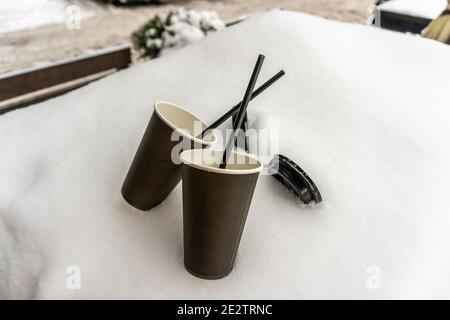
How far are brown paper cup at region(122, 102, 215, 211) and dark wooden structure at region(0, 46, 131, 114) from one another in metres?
0.97

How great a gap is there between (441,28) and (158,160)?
107 cm

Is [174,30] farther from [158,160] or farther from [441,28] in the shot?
[158,160]

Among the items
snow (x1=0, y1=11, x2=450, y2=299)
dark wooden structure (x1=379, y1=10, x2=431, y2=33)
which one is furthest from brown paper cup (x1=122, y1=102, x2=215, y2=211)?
dark wooden structure (x1=379, y1=10, x2=431, y2=33)

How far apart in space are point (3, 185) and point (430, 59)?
1.02 meters

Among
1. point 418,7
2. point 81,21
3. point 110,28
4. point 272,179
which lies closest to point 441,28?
point 418,7

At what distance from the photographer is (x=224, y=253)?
26.0 inches

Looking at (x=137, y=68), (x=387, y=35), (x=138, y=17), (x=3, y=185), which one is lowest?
(x=138, y=17)

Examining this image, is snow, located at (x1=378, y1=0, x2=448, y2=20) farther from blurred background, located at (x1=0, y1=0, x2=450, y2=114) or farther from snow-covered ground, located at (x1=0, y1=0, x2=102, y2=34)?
snow-covered ground, located at (x1=0, y1=0, x2=102, y2=34)

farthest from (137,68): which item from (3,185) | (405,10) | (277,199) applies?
(405,10)

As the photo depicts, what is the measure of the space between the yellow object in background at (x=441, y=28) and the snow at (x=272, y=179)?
9.0 inches

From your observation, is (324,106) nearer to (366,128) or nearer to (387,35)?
(366,128)

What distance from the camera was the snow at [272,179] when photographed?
0.71m

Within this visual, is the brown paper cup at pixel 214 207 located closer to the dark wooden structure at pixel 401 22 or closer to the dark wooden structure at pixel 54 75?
the dark wooden structure at pixel 54 75

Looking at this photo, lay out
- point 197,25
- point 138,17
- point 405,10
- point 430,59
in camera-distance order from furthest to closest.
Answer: point 138,17 → point 197,25 → point 405,10 → point 430,59
